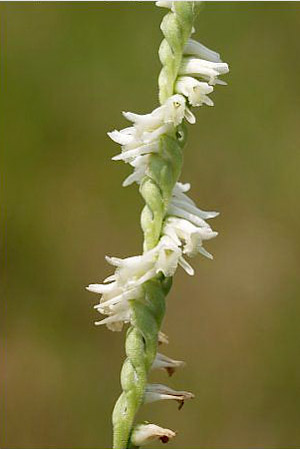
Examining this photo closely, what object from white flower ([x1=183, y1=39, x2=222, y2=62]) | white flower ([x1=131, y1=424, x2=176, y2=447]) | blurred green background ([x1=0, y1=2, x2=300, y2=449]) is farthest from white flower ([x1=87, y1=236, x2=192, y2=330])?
blurred green background ([x1=0, y1=2, x2=300, y2=449])

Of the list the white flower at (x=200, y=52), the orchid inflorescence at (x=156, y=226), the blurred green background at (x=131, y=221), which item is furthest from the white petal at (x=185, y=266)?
the blurred green background at (x=131, y=221)

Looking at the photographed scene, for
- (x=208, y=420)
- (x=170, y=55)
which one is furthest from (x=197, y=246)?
(x=208, y=420)

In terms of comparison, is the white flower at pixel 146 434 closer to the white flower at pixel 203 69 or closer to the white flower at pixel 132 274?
the white flower at pixel 132 274

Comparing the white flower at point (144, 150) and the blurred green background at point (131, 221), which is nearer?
the white flower at point (144, 150)

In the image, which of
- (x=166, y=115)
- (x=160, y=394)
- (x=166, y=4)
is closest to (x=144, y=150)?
(x=166, y=115)

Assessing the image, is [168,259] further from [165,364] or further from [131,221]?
[131,221]

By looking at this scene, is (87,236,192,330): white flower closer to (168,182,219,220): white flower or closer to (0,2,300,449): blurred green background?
(168,182,219,220): white flower
